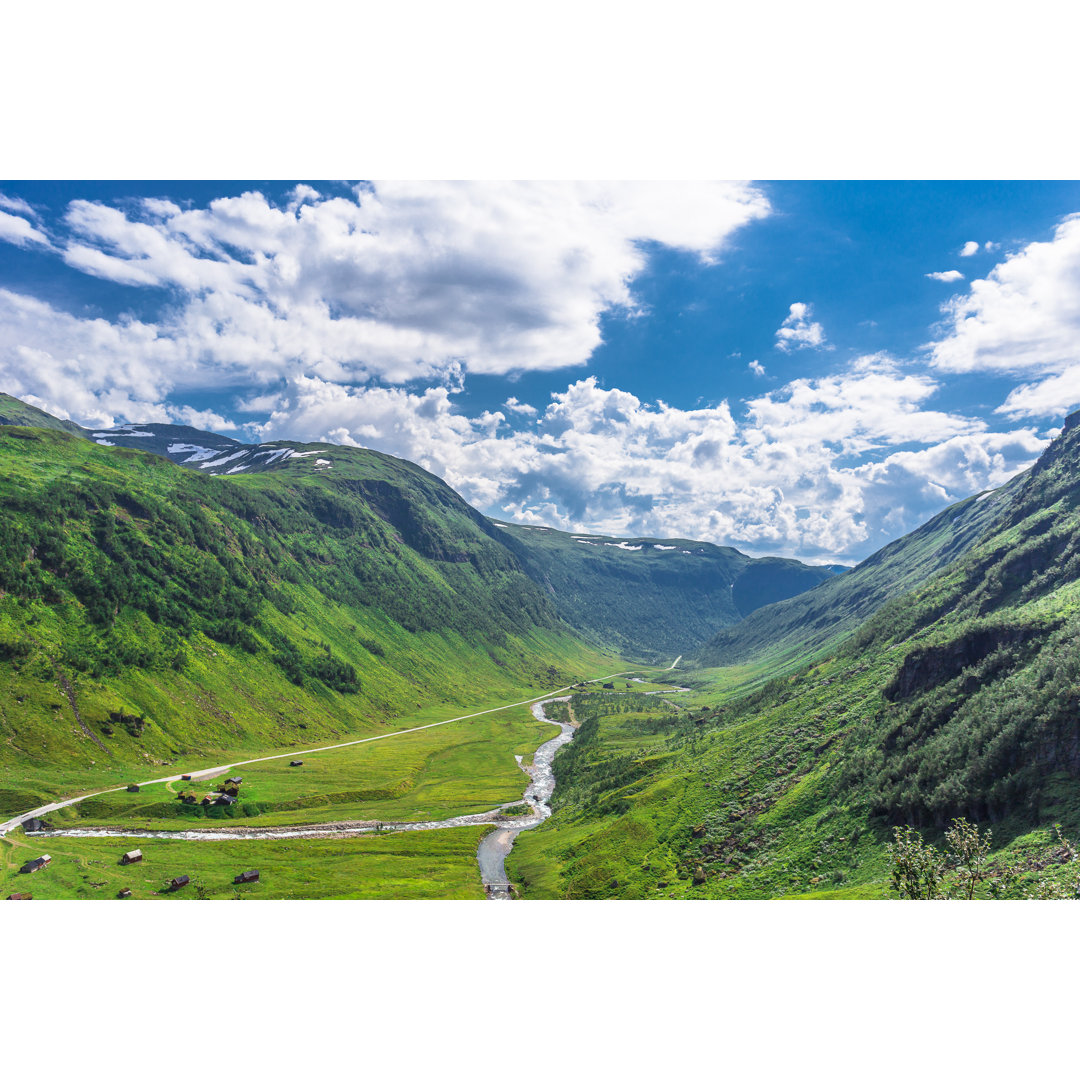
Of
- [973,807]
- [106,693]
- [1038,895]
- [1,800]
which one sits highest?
[106,693]

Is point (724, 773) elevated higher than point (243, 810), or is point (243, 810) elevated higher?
point (243, 810)

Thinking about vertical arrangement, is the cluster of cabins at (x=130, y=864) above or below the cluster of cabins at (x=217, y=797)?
below

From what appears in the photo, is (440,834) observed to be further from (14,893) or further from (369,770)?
(14,893)

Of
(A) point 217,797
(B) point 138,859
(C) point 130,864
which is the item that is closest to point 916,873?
(C) point 130,864

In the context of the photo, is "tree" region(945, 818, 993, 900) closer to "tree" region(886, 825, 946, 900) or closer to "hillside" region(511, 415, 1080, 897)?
"tree" region(886, 825, 946, 900)

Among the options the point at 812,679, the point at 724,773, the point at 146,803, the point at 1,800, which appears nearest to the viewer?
the point at 724,773

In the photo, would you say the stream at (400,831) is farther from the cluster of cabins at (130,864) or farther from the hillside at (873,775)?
the cluster of cabins at (130,864)

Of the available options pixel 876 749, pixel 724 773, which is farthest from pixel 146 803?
pixel 876 749

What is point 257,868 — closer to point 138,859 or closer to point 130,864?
point 138,859

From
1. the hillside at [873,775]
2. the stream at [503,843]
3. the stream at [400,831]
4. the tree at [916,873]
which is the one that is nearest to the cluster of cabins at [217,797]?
the stream at [400,831]
